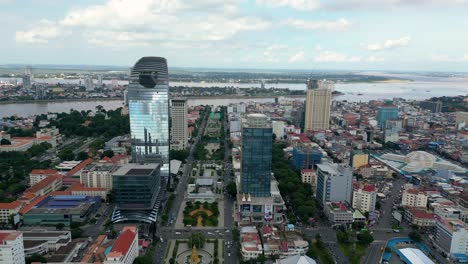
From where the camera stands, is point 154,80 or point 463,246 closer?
point 463,246

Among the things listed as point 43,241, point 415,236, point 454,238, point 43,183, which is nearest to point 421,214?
point 415,236

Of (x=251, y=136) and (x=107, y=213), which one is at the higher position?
(x=251, y=136)

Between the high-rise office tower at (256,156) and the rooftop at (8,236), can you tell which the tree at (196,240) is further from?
the rooftop at (8,236)

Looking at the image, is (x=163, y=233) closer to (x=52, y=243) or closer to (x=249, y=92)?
(x=52, y=243)

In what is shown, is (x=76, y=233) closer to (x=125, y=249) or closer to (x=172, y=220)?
(x=172, y=220)

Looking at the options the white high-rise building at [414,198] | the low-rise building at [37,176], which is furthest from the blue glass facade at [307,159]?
the low-rise building at [37,176]

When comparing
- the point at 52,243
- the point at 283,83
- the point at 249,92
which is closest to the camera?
the point at 52,243

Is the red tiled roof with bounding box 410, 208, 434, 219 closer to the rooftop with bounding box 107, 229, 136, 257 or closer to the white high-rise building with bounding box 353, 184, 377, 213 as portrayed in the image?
the white high-rise building with bounding box 353, 184, 377, 213

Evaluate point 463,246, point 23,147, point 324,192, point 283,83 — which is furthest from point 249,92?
point 463,246
